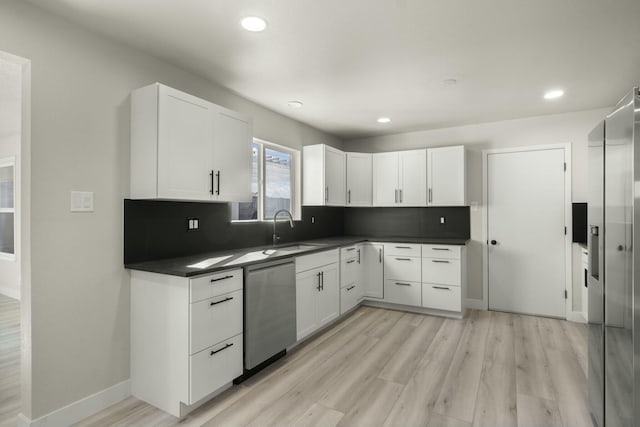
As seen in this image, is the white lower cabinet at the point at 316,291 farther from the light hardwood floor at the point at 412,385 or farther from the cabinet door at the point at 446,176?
the cabinet door at the point at 446,176

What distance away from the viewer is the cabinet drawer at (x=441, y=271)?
4.11 m

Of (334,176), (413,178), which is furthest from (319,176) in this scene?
(413,178)

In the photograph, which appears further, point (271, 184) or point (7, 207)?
point (7, 207)

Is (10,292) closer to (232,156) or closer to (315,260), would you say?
(232,156)

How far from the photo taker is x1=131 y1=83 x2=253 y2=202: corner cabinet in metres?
2.33

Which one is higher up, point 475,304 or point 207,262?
point 207,262

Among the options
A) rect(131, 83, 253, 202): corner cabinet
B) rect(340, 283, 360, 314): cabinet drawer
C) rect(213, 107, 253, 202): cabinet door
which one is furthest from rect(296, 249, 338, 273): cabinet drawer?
rect(131, 83, 253, 202): corner cabinet

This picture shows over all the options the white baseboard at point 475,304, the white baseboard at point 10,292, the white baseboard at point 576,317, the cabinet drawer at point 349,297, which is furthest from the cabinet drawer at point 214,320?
the white baseboard at point 10,292

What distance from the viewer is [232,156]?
2.89 m

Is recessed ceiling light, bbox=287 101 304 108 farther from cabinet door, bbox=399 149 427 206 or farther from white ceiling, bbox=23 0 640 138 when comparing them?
cabinet door, bbox=399 149 427 206

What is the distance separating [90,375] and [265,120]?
2.80 m

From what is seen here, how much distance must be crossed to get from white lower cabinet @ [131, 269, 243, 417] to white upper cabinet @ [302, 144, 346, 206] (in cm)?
205

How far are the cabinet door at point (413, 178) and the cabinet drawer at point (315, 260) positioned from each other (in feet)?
4.75

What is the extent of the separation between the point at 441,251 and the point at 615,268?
2.61m
